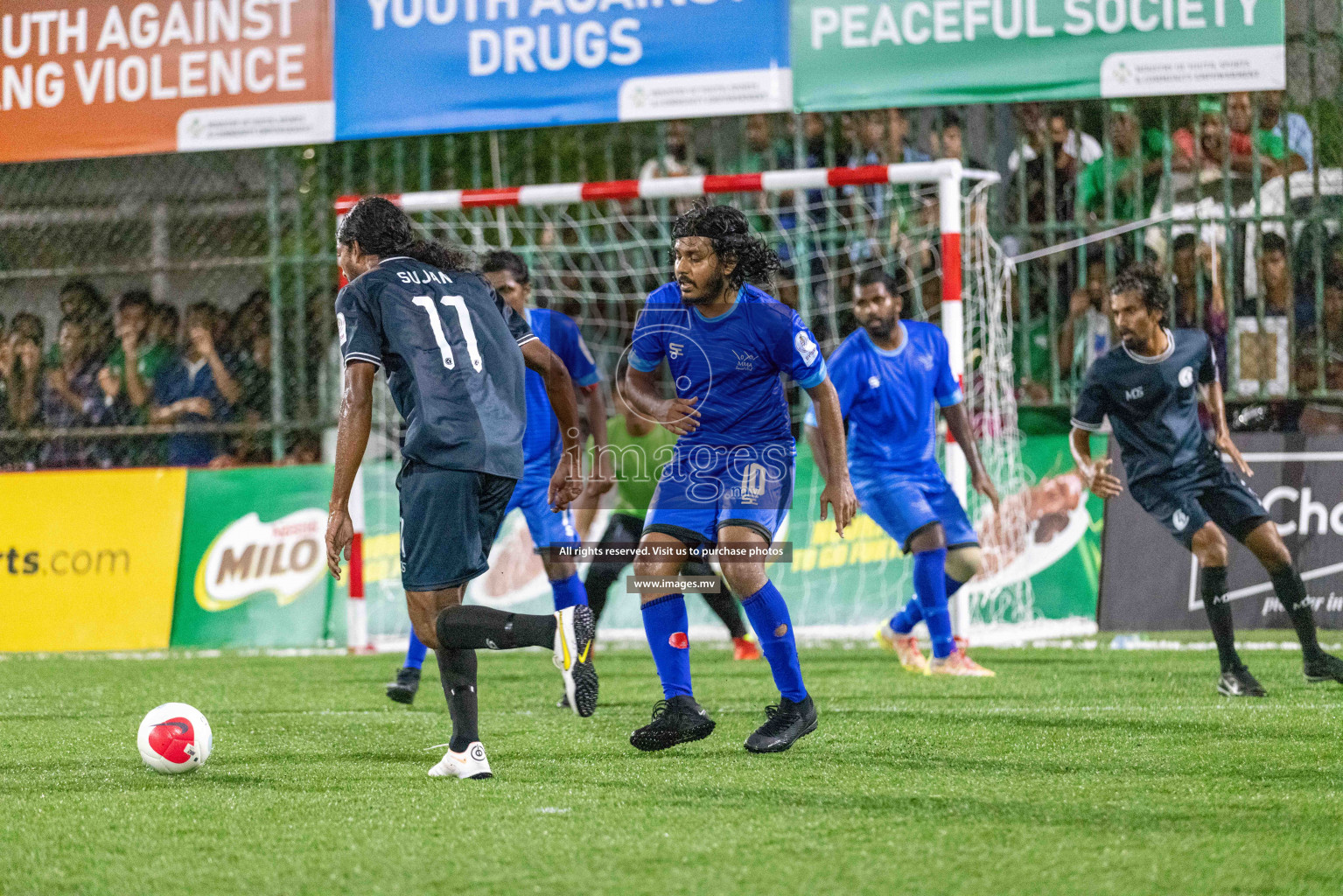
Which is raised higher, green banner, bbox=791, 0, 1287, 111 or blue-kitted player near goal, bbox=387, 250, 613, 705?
green banner, bbox=791, 0, 1287, 111

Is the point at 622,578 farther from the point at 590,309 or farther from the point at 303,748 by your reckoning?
the point at 303,748

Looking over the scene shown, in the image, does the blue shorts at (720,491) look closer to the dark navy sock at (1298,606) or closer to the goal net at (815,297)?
the dark navy sock at (1298,606)

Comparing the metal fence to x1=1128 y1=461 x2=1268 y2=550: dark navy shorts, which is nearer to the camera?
x1=1128 y1=461 x2=1268 y2=550: dark navy shorts

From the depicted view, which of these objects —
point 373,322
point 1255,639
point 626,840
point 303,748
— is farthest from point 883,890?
point 1255,639

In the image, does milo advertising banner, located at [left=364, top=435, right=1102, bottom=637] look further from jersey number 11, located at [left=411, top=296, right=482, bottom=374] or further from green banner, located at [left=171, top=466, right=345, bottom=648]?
jersey number 11, located at [left=411, top=296, right=482, bottom=374]

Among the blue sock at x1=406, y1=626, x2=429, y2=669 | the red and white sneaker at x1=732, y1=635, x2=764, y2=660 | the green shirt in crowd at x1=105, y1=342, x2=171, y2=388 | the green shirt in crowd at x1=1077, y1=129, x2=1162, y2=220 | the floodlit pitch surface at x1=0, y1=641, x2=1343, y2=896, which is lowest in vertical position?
the red and white sneaker at x1=732, y1=635, x2=764, y2=660

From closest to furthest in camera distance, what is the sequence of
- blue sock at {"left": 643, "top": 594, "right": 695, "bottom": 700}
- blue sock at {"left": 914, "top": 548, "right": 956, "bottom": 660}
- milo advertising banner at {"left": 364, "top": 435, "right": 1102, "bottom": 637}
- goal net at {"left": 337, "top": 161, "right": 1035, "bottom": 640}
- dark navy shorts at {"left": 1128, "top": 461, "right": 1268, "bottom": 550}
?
blue sock at {"left": 643, "top": 594, "right": 695, "bottom": 700} < dark navy shorts at {"left": 1128, "top": 461, "right": 1268, "bottom": 550} < blue sock at {"left": 914, "top": 548, "right": 956, "bottom": 660} < goal net at {"left": 337, "top": 161, "right": 1035, "bottom": 640} < milo advertising banner at {"left": 364, "top": 435, "right": 1102, "bottom": 637}

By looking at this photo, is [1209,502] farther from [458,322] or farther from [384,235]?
[384,235]

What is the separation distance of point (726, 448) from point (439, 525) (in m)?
1.18

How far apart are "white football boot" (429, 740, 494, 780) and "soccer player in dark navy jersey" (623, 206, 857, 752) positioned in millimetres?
747

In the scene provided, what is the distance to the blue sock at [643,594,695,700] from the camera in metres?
5.96

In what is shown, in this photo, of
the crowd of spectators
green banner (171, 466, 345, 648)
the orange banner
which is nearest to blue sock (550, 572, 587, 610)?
green banner (171, 466, 345, 648)

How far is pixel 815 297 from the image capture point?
42.2 ft

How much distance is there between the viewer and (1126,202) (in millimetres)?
12312
